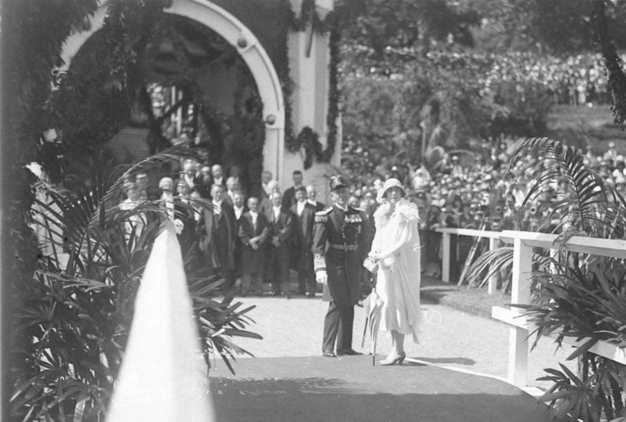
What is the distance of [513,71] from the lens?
3725cm

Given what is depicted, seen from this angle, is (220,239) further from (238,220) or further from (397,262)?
(397,262)

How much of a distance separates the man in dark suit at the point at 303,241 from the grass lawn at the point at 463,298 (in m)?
1.91

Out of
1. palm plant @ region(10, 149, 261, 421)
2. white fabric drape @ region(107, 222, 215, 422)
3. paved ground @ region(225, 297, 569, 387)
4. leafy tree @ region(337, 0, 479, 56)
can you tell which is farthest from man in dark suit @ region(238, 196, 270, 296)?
white fabric drape @ region(107, 222, 215, 422)

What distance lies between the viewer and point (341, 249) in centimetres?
1239

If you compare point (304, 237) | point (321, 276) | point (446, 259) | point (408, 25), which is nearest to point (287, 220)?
point (304, 237)

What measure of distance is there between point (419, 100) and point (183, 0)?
17095 millimetres

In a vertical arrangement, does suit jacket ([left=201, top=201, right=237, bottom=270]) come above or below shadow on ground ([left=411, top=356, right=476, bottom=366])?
above

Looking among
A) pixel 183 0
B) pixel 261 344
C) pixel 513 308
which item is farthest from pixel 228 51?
pixel 513 308

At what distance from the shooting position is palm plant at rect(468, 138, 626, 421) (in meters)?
8.08

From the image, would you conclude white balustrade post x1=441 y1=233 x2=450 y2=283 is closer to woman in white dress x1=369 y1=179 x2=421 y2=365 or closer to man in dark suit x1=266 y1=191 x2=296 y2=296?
man in dark suit x1=266 y1=191 x2=296 y2=296

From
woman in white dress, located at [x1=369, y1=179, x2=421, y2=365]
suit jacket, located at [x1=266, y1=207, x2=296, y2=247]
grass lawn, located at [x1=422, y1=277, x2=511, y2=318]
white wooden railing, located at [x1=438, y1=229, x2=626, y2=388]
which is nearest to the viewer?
white wooden railing, located at [x1=438, y1=229, x2=626, y2=388]

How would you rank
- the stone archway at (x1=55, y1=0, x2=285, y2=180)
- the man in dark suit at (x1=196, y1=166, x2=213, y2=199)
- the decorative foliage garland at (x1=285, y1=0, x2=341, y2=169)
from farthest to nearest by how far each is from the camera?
1. the decorative foliage garland at (x1=285, y1=0, x2=341, y2=169)
2. the stone archway at (x1=55, y1=0, x2=285, y2=180)
3. the man in dark suit at (x1=196, y1=166, x2=213, y2=199)

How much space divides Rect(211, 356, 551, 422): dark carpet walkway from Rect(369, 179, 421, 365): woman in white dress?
74 cm

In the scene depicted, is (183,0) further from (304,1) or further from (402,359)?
(402,359)
